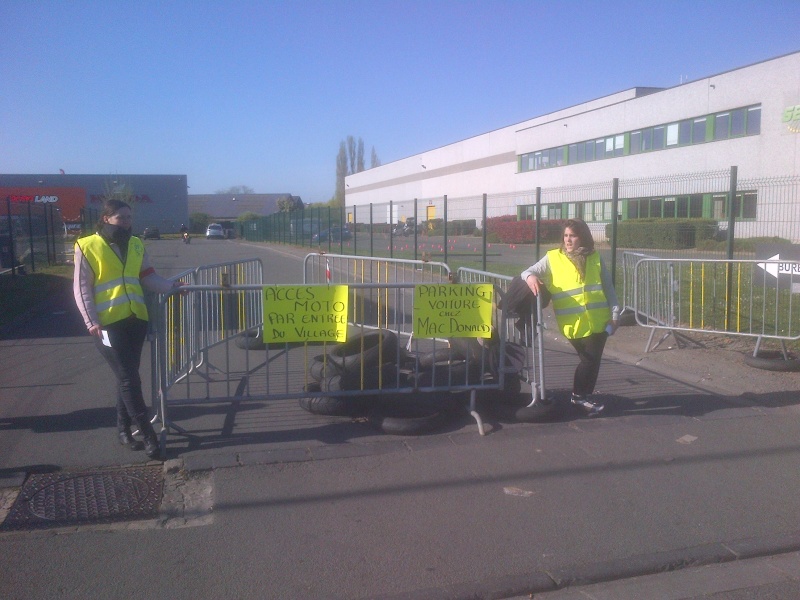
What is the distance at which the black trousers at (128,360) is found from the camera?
543 cm

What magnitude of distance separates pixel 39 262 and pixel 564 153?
3136 centimetres

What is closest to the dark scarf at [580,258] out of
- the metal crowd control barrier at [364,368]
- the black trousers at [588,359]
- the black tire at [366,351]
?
the black trousers at [588,359]

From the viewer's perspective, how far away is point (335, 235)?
32.6 m

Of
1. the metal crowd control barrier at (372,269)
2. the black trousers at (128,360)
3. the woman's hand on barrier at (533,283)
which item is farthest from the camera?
the metal crowd control barrier at (372,269)

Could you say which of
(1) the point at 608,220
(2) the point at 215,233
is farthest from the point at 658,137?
(2) the point at 215,233

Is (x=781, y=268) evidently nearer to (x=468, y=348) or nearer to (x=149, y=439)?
(x=468, y=348)

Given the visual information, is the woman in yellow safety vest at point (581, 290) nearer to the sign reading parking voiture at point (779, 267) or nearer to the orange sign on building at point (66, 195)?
the sign reading parking voiture at point (779, 267)

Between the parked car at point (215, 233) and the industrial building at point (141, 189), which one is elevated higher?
the industrial building at point (141, 189)

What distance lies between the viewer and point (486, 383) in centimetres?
675

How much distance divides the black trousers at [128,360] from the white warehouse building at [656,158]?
923 cm

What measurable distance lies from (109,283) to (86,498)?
60.4 inches

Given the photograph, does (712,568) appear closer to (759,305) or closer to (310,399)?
(310,399)

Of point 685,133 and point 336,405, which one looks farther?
point 685,133

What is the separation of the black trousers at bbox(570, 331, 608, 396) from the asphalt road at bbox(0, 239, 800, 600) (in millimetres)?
339
